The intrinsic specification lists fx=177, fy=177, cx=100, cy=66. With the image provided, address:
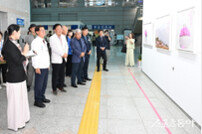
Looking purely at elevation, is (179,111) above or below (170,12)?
below

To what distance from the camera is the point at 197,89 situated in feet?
9.04

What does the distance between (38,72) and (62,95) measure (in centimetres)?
114

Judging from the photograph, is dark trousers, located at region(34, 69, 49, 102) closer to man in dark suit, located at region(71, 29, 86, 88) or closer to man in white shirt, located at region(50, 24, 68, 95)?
man in white shirt, located at region(50, 24, 68, 95)

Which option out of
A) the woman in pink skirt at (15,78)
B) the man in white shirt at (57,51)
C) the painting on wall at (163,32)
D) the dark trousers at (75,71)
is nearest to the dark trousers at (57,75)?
the man in white shirt at (57,51)

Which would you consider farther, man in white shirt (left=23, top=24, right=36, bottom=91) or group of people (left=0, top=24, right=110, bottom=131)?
man in white shirt (left=23, top=24, right=36, bottom=91)

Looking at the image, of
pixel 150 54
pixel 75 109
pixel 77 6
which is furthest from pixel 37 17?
pixel 75 109

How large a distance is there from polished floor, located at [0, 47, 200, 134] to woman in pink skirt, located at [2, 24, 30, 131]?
0.20 meters

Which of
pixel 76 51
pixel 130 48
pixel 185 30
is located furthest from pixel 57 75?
pixel 130 48

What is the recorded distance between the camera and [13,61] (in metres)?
2.43

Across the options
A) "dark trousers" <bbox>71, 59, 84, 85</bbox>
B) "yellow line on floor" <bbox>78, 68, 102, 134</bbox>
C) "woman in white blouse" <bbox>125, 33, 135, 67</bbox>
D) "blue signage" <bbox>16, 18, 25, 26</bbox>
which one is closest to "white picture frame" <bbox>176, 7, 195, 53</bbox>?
"yellow line on floor" <bbox>78, 68, 102, 134</bbox>

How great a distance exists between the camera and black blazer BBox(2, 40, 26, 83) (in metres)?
2.39

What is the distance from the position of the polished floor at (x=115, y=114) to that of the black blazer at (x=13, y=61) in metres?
0.78

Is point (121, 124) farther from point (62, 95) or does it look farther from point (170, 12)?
point (170, 12)

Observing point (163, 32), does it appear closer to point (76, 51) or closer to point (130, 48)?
point (76, 51)
